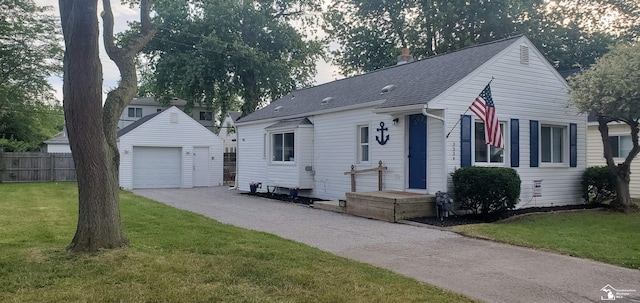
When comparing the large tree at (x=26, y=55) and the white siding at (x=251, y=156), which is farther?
the large tree at (x=26, y=55)

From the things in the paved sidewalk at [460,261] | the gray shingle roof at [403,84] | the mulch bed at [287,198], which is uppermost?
the gray shingle roof at [403,84]

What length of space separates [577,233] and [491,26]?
70.7ft

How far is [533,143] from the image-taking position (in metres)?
12.7

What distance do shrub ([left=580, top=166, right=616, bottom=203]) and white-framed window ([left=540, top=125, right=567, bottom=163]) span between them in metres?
0.82

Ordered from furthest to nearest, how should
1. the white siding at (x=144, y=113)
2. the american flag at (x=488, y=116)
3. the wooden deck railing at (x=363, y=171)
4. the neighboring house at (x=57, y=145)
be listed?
the white siding at (x=144, y=113) < the neighboring house at (x=57, y=145) < the wooden deck railing at (x=363, y=171) < the american flag at (x=488, y=116)

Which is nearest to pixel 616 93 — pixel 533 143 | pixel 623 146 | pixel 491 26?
pixel 533 143

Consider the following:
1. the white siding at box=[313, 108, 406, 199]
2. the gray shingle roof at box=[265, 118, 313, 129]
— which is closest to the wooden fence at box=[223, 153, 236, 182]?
the gray shingle roof at box=[265, 118, 313, 129]

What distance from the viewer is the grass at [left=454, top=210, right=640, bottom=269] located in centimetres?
704

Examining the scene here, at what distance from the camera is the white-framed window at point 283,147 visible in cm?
1683

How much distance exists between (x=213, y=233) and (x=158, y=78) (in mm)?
26779

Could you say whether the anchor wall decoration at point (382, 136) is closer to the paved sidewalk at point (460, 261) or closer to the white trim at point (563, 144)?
the paved sidewalk at point (460, 261)

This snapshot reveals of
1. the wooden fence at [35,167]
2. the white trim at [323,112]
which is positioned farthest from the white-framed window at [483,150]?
the wooden fence at [35,167]

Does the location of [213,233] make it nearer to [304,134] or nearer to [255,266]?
[255,266]

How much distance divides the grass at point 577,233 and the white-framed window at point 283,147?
8380mm
